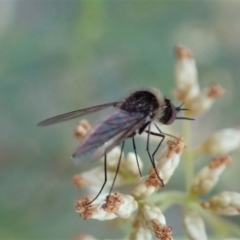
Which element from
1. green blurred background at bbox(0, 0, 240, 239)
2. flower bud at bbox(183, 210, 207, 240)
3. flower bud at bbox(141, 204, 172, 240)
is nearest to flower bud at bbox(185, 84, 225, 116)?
flower bud at bbox(183, 210, 207, 240)

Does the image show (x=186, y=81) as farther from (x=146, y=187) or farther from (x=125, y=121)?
(x=146, y=187)

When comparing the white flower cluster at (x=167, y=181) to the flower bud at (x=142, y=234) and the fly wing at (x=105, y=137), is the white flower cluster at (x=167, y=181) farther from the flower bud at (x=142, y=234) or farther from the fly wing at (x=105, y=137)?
the fly wing at (x=105, y=137)

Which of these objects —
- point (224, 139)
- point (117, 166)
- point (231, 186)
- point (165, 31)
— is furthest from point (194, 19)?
point (117, 166)

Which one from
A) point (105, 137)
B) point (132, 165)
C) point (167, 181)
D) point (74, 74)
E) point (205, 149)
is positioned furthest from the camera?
point (74, 74)

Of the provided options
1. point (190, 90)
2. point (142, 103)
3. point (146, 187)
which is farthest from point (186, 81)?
point (146, 187)

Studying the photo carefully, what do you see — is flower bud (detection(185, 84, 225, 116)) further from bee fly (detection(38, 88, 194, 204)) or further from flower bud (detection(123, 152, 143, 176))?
flower bud (detection(123, 152, 143, 176))

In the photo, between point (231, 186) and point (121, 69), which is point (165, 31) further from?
point (231, 186)
